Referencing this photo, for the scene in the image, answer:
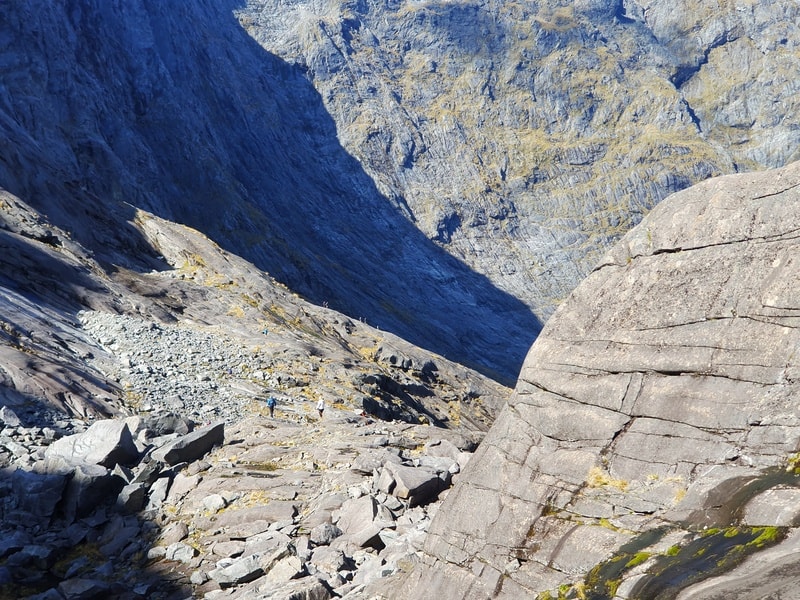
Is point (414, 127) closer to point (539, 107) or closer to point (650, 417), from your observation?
point (539, 107)

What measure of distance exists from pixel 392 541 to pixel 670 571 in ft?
22.4

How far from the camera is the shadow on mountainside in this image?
67.5 m

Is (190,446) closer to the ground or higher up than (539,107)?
closer to the ground

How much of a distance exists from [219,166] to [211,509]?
299ft

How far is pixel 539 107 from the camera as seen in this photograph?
6457 inches

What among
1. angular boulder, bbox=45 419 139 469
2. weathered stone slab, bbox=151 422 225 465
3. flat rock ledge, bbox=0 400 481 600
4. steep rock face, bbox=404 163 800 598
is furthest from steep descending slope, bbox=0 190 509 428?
steep rock face, bbox=404 163 800 598

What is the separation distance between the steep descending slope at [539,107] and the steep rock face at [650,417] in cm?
11672

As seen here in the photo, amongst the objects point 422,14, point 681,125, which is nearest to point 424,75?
point 422,14

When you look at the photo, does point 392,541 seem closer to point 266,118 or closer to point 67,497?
point 67,497

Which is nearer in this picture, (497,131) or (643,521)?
(643,521)

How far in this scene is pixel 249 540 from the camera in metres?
15.6

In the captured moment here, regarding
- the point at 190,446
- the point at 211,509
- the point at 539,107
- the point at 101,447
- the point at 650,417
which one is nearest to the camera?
the point at 650,417

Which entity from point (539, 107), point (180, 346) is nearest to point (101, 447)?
point (180, 346)

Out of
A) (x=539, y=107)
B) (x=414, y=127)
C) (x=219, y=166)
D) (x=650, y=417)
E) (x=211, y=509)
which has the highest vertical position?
(x=539, y=107)
